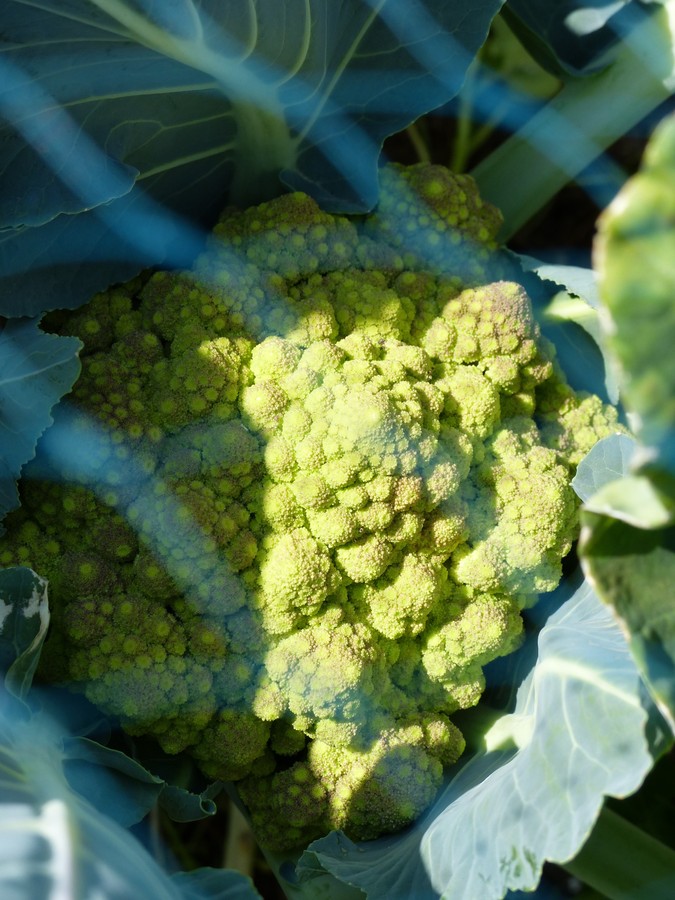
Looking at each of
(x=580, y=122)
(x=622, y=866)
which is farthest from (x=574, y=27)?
(x=622, y=866)

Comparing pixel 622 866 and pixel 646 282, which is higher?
pixel 646 282

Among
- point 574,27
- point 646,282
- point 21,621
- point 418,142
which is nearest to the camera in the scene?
point 646,282

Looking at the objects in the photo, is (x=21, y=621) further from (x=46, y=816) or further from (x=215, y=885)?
(x=215, y=885)

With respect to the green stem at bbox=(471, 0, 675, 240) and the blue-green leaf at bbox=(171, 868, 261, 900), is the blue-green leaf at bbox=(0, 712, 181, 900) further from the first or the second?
the green stem at bbox=(471, 0, 675, 240)

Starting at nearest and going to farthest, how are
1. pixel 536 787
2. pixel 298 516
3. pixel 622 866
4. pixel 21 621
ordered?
pixel 536 787 < pixel 21 621 < pixel 298 516 < pixel 622 866

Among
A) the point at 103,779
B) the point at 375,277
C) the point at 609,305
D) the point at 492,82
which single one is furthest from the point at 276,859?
the point at 492,82

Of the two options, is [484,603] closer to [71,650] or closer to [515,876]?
A: [515,876]

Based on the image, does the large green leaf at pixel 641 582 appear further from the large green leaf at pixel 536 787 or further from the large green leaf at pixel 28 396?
the large green leaf at pixel 28 396
